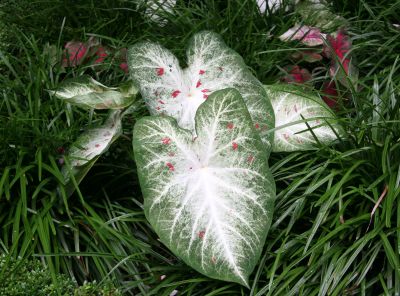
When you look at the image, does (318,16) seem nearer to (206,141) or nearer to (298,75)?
(298,75)

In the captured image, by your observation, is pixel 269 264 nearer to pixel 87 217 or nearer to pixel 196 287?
pixel 196 287

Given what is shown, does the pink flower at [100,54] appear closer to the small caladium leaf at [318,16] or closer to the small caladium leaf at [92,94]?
the small caladium leaf at [92,94]

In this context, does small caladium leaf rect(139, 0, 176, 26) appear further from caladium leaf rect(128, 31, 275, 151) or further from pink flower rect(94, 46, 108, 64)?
caladium leaf rect(128, 31, 275, 151)

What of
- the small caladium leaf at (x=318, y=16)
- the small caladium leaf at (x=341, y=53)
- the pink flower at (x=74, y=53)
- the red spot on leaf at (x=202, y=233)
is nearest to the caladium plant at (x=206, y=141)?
the red spot on leaf at (x=202, y=233)

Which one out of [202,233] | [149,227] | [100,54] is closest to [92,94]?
[149,227]

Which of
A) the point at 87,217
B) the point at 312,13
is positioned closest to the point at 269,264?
the point at 87,217
